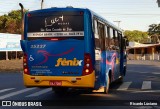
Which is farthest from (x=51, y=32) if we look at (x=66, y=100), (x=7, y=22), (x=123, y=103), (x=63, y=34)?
(x=7, y=22)

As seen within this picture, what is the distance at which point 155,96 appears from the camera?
1457cm

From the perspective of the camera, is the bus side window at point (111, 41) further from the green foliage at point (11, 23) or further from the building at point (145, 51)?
the green foliage at point (11, 23)

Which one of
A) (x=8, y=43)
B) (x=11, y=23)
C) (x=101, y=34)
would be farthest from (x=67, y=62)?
(x=11, y=23)

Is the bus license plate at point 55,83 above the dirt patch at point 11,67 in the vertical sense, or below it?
above

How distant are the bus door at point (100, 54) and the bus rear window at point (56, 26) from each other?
0.82 meters

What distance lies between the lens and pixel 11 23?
88.6 m

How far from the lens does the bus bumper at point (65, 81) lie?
1238 centimetres

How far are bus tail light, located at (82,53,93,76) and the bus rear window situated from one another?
74 cm

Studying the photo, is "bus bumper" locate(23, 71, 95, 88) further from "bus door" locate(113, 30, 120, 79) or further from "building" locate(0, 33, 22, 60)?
"building" locate(0, 33, 22, 60)

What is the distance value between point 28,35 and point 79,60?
213cm

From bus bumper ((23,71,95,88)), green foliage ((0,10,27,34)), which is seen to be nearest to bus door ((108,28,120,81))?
bus bumper ((23,71,95,88))

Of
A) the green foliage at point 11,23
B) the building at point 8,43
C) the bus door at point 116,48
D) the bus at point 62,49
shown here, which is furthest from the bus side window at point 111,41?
the green foliage at point 11,23

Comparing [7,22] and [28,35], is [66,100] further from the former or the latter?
[7,22]

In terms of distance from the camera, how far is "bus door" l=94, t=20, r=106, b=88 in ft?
43.0
